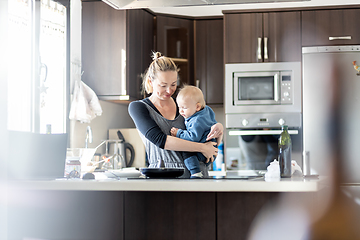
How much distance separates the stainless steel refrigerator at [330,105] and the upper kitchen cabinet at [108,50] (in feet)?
4.72

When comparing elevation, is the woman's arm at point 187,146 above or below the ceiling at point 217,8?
below

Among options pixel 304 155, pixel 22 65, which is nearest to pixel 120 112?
pixel 22 65

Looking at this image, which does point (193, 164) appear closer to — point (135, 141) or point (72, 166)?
point (72, 166)

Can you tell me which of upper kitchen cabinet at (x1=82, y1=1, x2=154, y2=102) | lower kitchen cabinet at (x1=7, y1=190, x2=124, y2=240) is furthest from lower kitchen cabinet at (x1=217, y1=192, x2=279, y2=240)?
upper kitchen cabinet at (x1=82, y1=1, x2=154, y2=102)

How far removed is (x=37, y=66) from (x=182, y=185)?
1.67 meters

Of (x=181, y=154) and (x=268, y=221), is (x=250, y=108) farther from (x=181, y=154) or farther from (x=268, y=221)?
(x=268, y=221)

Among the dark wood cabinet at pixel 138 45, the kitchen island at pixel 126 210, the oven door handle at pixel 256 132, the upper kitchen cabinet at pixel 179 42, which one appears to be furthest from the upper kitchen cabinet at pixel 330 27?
the kitchen island at pixel 126 210

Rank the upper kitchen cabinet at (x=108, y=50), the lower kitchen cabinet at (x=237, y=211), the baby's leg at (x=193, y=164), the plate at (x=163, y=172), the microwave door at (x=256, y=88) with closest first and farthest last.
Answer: the lower kitchen cabinet at (x=237, y=211), the plate at (x=163, y=172), the baby's leg at (x=193, y=164), the upper kitchen cabinet at (x=108, y=50), the microwave door at (x=256, y=88)

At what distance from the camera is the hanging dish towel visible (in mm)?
2835

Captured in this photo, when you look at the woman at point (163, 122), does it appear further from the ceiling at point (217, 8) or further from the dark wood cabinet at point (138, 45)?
the ceiling at point (217, 8)

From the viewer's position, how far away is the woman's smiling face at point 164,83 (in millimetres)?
1823

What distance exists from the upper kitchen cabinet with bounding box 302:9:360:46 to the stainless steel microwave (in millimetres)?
262

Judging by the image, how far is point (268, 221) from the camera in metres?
1.30

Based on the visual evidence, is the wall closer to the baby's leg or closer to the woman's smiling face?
the woman's smiling face
